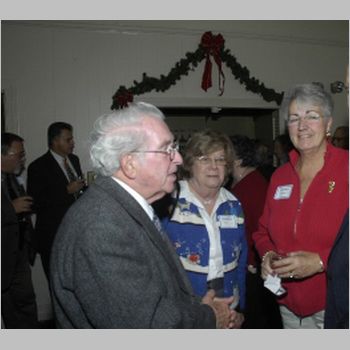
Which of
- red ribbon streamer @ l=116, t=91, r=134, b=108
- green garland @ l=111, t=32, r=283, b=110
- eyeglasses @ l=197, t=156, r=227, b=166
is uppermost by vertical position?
green garland @ l=111, t=32, r=283, b=110

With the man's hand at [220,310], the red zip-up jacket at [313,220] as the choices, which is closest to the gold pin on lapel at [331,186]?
the red zip-up jacket at [313,220]

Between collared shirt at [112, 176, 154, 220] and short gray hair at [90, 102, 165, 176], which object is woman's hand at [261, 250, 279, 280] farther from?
short gray hair at [90, 102, 165, 176]

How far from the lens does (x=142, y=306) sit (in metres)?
1.10

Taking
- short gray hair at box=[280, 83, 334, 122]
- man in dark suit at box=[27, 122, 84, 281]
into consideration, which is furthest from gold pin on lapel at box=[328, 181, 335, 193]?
man in dark suit at box=[27, 122, 84, 281]

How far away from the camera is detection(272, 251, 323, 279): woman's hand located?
1608 millimetres

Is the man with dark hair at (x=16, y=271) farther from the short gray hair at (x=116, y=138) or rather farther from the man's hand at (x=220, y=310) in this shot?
the man's hand at (x=220, y=310)

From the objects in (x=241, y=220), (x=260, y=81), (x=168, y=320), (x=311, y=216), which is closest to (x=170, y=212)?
(x=241, y=220)

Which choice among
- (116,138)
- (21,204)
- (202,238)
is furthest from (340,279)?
(21,204)

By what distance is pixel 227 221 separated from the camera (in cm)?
208

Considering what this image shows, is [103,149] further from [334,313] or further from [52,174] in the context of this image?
[52,174]

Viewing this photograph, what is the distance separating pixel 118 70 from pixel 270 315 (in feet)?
10.4

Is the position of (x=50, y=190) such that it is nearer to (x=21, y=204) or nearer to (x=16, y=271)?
(x=21, y=204)

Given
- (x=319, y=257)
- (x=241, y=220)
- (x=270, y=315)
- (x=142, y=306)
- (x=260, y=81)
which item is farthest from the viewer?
(x=260, y=81)

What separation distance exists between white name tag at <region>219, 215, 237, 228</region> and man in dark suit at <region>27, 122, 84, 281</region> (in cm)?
208
